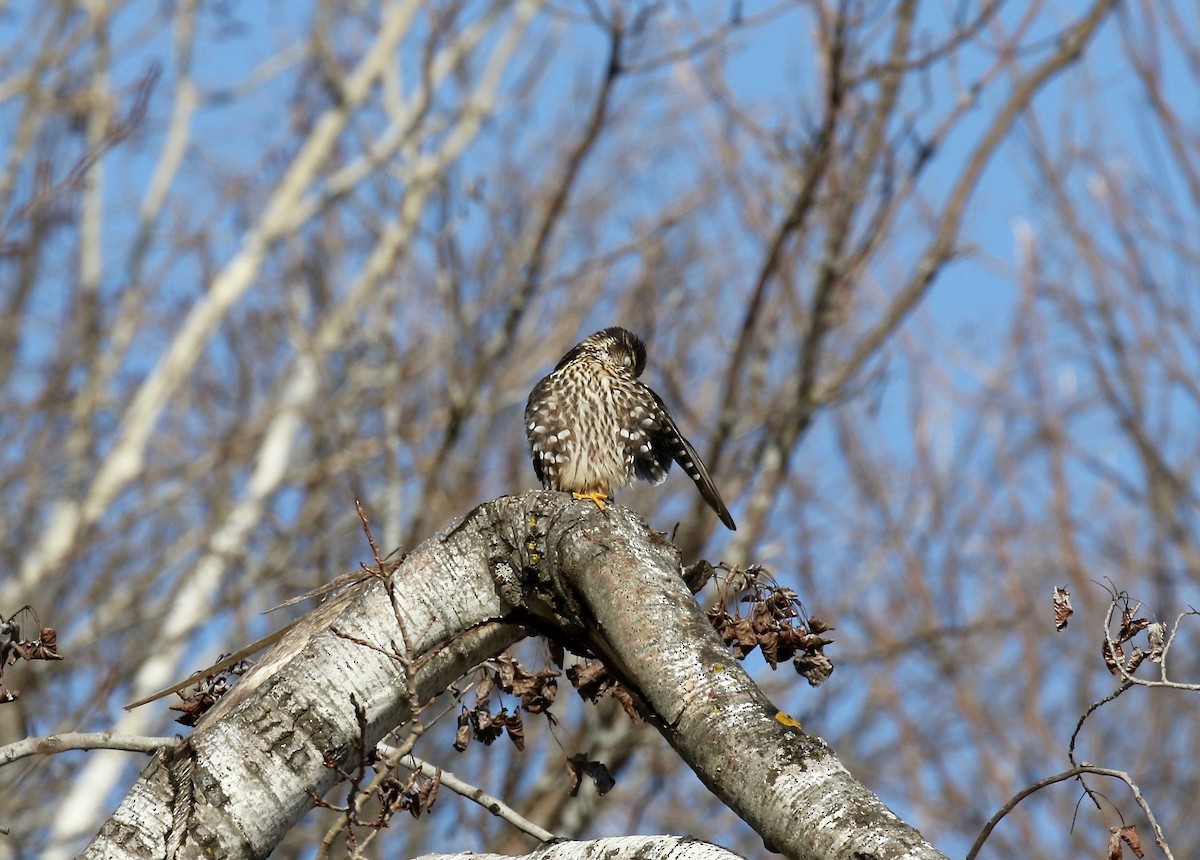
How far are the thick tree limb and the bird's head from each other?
256 centimetres

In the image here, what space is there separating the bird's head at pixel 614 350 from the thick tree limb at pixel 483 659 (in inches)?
101

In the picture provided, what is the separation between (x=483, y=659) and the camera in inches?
107

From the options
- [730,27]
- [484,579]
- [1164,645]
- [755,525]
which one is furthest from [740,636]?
[730,27]

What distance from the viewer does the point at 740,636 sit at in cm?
276

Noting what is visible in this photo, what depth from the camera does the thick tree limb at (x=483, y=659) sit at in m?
2.05

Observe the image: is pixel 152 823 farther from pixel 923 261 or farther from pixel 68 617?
pixel 68 617

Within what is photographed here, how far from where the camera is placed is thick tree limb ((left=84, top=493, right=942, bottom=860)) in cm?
205

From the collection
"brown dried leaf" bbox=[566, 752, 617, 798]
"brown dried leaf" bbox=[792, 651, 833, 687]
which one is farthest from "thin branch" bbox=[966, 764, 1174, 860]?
"brown dried leaf" bbox=[566, 752, 617, 798]

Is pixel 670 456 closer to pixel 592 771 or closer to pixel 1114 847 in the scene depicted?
pixel 592 771

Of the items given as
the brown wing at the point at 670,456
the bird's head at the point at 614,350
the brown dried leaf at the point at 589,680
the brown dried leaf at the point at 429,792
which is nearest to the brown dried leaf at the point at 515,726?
the brown dried leaf at the point at 589,680

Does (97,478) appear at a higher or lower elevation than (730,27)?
lower

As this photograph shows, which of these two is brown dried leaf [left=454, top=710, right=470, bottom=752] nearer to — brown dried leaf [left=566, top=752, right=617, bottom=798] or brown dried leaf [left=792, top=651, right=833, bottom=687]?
brown dried leaf [left=566, top=752, right=617, bottom=798]

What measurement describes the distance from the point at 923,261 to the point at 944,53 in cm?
99

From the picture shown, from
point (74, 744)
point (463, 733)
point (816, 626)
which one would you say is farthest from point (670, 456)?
point (74, 744)
